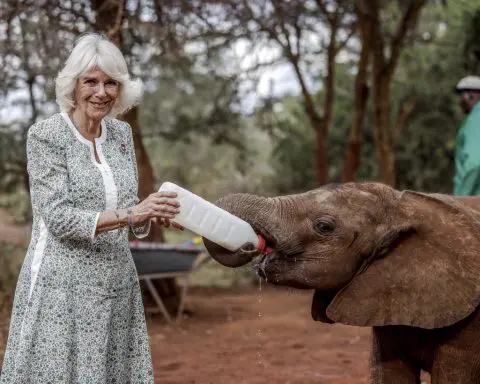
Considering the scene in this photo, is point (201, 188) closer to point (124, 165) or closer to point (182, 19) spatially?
point (182, 19)

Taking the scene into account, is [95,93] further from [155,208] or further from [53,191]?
[155,208]

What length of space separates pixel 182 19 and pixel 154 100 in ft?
44.0

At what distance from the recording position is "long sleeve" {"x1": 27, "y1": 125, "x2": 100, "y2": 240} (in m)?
4.06

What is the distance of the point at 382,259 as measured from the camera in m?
4.66

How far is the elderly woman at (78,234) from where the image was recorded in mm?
4105

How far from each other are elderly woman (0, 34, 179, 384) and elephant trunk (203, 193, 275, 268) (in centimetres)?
39

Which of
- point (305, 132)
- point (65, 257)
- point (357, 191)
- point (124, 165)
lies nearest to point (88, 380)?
point (65, 257)

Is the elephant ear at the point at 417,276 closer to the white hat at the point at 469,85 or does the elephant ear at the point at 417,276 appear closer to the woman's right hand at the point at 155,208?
the woman's right hand at the point at 155,208

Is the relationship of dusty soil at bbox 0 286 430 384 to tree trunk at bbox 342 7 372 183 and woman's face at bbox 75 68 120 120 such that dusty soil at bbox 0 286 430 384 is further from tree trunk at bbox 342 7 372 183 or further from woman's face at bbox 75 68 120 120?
woman's face at bbox 75 68 120 120

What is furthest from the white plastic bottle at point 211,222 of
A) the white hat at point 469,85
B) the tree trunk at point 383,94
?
the tree trunk at point 383,94

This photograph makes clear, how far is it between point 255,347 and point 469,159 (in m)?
3.06

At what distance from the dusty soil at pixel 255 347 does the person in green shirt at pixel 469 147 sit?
171 centimetres

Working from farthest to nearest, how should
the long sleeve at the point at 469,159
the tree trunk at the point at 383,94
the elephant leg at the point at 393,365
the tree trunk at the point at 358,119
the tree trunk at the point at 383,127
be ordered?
the tree trunk at the point at 358,119 → the tree trunk at the point at 383,127 → the tree trunk at the point at 383,94 → the long sleeve at the point at 469,159 → the elephant leg at the point at 393,365

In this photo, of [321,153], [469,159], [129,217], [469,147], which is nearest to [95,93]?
[129,217]
